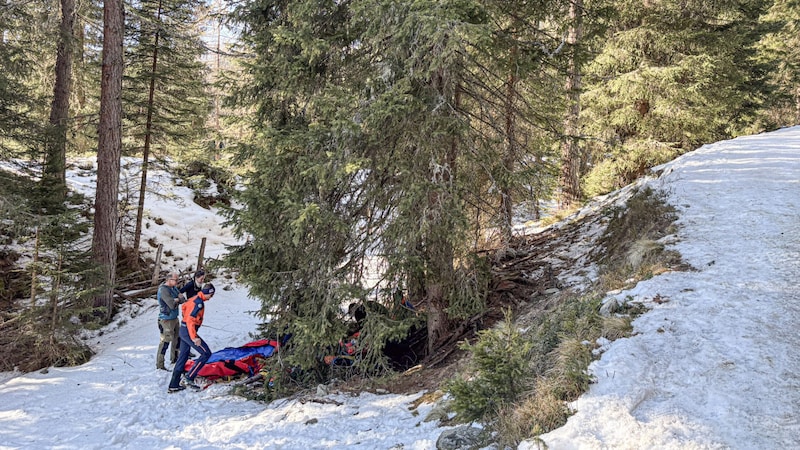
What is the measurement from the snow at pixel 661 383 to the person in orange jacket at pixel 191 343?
0.96ft

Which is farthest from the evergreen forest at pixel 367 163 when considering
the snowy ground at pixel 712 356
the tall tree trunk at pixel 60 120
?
the snowy ground at pixel 712 356

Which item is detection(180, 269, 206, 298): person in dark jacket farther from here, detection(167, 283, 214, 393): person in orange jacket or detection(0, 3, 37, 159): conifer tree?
detection(0, 3, 37, 159): conifer tree

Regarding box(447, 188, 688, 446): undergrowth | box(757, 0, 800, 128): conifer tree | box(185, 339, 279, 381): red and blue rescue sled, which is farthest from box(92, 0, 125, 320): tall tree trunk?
box(757, 0, 800, 128): conifer tree

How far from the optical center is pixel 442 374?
20.5ft

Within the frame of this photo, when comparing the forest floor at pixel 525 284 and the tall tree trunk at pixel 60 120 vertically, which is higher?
the tall tree trunk at pixel 60 120

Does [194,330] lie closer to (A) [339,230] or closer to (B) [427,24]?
(A) [339,230]

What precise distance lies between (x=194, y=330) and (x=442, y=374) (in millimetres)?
4003

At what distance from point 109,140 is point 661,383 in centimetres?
1178

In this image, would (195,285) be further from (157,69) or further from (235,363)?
(157,69)

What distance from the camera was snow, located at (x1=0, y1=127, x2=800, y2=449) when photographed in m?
3.43

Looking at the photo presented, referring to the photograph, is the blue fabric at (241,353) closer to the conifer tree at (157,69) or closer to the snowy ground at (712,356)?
the snowy ground at (712,356)

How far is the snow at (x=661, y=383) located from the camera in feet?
11.3

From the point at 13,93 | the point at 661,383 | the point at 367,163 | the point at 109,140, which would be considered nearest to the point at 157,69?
the point at 13,93

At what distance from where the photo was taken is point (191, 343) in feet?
24.0
